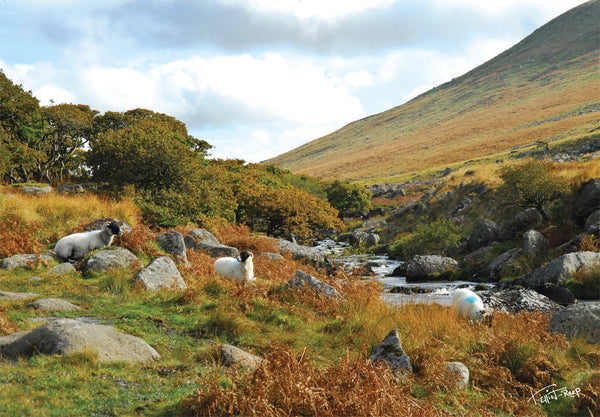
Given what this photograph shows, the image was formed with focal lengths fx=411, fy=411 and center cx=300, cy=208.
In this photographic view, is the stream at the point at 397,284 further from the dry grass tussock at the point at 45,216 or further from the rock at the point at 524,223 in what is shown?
the dry grass tussock at the point at 45,216

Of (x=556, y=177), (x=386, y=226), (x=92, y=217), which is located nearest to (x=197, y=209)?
(x=92, y=217)

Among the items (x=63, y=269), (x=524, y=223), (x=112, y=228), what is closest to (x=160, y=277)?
(x=63, y=269)

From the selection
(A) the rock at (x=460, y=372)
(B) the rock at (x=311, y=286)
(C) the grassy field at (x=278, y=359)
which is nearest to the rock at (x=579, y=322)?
(C) the grassy field at (x=278, y=359)

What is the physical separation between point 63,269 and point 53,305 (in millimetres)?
4075

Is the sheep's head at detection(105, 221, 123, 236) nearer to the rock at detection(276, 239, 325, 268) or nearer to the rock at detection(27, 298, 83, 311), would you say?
the rock at detection(27, 298, 83, 311)

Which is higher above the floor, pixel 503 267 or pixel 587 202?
pixel 587 202

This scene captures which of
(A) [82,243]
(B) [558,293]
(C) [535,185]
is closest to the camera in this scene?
(A) [82,243]

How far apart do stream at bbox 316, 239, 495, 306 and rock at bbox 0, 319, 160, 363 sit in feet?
24.6

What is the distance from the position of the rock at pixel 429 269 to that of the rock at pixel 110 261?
16.9 metres

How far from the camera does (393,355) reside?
6969 mm

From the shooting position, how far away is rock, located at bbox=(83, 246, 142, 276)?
12.9 metres

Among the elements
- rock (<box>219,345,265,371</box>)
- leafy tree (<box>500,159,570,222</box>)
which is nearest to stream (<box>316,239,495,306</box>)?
rock (<box>219,345,265,371</box>)

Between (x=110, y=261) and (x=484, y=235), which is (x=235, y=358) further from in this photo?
(x=484, y=235)

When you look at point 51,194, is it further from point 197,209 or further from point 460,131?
point 460,131
